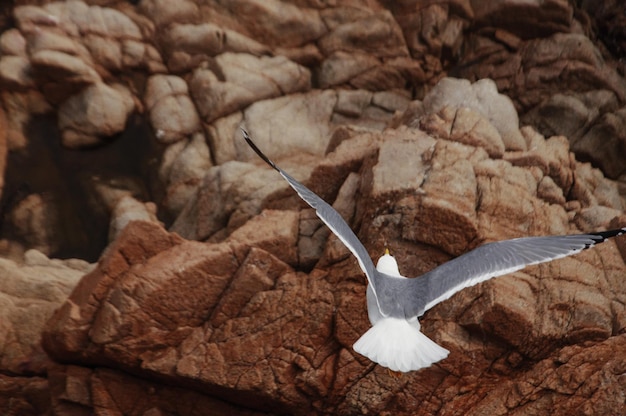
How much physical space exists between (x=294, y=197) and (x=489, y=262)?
3909mm

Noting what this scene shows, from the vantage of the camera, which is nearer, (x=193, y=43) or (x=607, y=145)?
(x=607, y=145)

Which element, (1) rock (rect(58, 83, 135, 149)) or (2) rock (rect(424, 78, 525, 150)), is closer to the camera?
(2) rock (rect(424, 78, 525, 150))

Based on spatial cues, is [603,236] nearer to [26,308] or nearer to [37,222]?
[26,308]

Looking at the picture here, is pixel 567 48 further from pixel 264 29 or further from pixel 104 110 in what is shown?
pixel 104 110

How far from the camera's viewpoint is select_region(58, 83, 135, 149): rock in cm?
1379

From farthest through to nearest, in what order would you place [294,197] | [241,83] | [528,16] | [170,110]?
1. [528,16]
2. [241,83]
3. [170,110]
4. [294,197]

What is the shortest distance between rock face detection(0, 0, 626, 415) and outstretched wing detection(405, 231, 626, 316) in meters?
0.90

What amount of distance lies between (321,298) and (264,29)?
756 centimetres

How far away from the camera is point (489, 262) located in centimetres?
755

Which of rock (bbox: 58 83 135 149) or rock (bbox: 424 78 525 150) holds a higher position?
rock (bbox: 424 78 525 150)

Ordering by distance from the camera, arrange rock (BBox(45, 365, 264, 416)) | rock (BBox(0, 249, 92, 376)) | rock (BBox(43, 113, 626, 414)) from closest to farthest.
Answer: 1. rock (BBox(43, 113, 626, 414))
2. rock (BBox(45, 365, 264, 416))
3. rock (BBox(0, 249, 92, 376))

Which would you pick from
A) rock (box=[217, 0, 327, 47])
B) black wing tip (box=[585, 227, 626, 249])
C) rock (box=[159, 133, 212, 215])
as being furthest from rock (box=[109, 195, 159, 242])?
black wing tip (box=[585, 227, 626, 249])

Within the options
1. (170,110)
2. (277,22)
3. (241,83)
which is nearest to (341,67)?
(277,22)

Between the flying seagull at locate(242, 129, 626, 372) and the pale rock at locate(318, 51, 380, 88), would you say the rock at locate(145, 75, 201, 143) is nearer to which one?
the pale rock at locate(318, 51, 380, 88)
